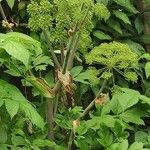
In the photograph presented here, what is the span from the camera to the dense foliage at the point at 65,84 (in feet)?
5.09

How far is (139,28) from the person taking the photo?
2623mm

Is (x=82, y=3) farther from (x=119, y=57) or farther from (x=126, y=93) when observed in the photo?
(x=126, y=93)

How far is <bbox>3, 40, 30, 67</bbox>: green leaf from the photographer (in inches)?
52.7

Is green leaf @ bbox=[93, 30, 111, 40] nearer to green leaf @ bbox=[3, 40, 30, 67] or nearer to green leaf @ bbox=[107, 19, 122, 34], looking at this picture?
green leaf @ bbox=[107, 19, 122, 34]

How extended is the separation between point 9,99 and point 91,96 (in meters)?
1.06

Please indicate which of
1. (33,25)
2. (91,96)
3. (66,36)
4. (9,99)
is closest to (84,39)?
(66,36)

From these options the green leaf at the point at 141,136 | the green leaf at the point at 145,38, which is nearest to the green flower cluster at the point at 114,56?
the green leaf at the point at 141,136

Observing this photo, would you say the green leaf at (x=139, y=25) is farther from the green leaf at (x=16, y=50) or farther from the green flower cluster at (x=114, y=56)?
the green leaf at (x=16, y=50)

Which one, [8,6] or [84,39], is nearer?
[84,39]

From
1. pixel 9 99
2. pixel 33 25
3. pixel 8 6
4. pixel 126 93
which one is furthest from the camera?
pixel 8 6

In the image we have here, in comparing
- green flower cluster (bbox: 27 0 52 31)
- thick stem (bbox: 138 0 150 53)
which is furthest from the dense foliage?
thick stem (bbox: 138 0 150 53)

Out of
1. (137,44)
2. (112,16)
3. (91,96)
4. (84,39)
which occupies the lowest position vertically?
(91,96)


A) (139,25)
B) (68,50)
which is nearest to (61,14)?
(68,50)

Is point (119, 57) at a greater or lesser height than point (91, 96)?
greater
